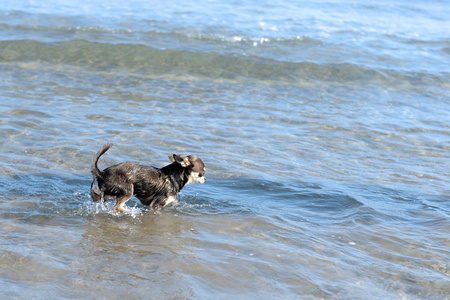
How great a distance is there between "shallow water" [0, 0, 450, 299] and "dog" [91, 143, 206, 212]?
21 centimetres

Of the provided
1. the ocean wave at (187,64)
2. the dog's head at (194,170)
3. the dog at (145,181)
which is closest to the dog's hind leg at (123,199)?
the dog at (145,181)

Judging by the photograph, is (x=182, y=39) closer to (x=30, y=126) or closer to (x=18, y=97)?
(x=18, y=97)

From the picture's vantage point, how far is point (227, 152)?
8.67 meters

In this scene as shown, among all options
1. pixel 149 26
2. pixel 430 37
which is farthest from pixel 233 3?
pixel 430 37

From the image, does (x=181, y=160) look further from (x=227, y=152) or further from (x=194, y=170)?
(x=227, y=152)

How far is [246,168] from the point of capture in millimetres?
8102

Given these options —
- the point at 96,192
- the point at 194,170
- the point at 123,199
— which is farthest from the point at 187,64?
the point at 96,192

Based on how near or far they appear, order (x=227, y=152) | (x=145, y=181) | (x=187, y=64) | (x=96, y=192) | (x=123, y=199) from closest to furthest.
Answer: (x=96, y=192), (x=123, y=199), (x=145, y=181), (x=227, y=152), (x=187, y=64)

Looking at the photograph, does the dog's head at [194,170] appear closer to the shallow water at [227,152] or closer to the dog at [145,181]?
the dog at [145,181]

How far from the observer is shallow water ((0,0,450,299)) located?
5.21m

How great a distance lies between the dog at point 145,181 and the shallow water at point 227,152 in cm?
21

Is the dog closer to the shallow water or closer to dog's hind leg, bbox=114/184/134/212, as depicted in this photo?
dog's hind leg, bbox=114/184/134/212

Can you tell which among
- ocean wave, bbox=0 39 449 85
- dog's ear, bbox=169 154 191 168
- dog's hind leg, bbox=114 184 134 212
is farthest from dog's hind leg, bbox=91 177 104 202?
ocean wave, bbox=0 39 449 85

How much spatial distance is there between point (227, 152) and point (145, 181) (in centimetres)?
221
